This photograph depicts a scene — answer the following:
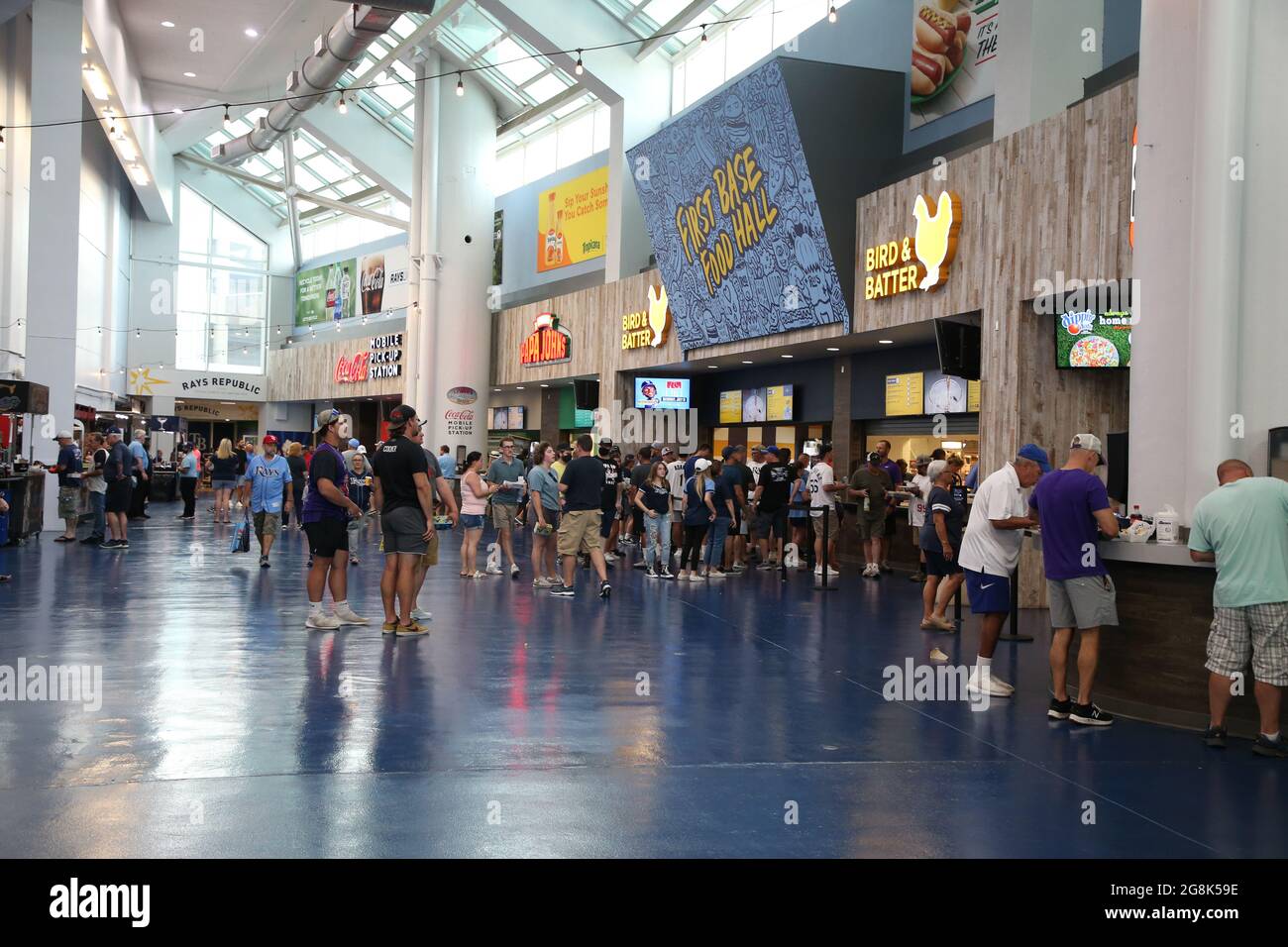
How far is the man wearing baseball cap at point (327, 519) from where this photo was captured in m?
8.77

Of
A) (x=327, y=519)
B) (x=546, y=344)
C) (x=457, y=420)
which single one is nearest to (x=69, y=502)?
(x=327, y=519)

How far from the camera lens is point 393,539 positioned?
27.9 feet

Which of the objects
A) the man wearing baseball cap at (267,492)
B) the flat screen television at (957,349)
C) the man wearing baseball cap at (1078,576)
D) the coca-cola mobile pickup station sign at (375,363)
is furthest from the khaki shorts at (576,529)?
the coca-cola mobile pickup station sign at (375,363)

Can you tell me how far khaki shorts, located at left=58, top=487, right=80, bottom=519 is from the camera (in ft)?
52.9

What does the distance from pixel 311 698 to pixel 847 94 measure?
11072 mm

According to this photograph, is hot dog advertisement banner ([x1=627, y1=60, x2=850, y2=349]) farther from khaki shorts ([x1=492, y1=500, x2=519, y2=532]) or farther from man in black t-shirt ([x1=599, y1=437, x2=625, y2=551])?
khaki shorts ([x1=492, y1=500, x2=519, y2=532])

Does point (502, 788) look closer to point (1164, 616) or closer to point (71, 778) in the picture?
point (71, 778)

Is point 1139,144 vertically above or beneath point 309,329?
beneath

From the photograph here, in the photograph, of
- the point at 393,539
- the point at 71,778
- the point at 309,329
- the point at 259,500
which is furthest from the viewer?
the point at 309,329

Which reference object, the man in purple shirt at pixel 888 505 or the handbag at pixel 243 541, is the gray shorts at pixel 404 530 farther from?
the handbag at pixel 243 541

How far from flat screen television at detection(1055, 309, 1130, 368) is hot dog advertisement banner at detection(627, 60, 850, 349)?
362 centimetres
